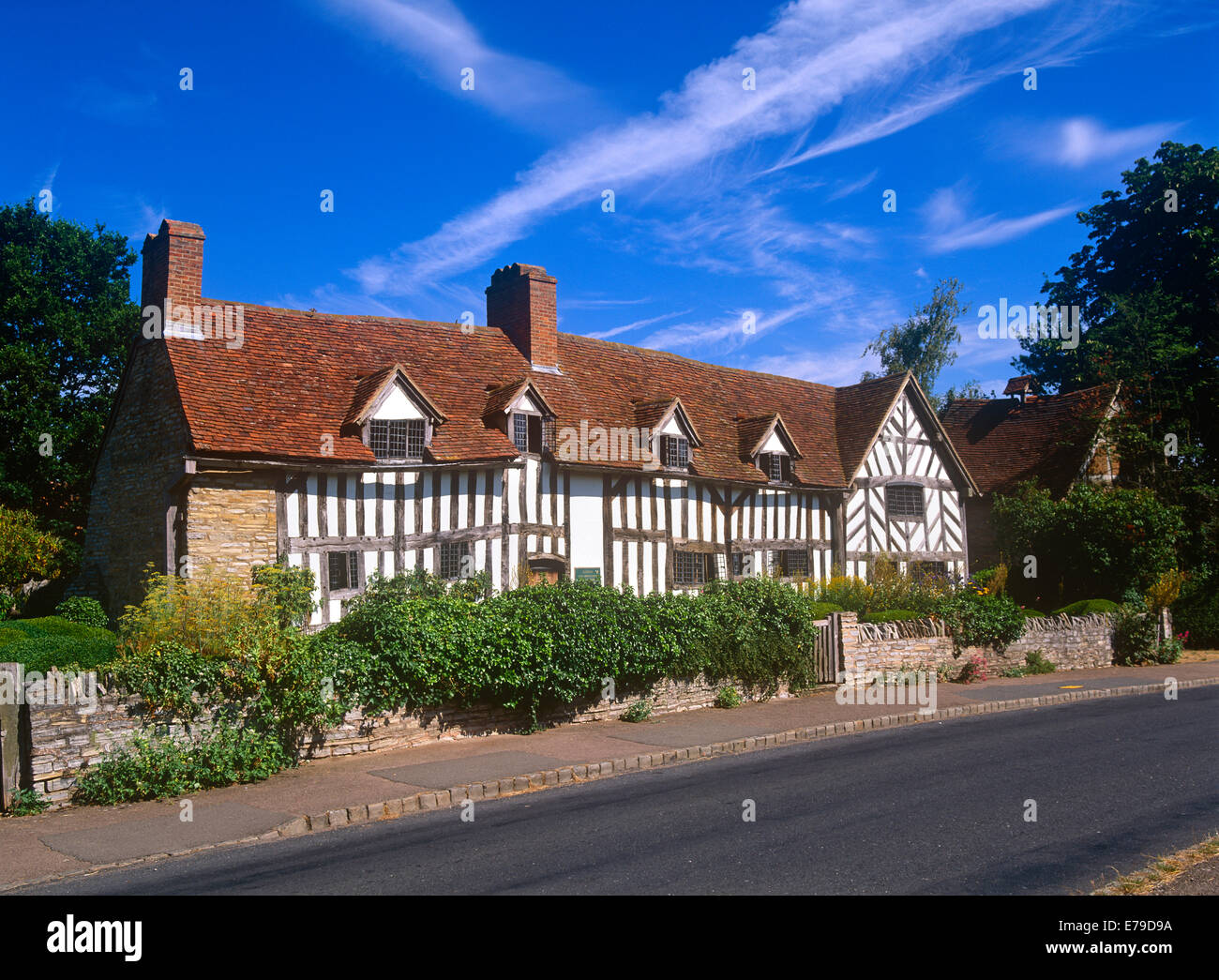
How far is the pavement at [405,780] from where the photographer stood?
7.75 meters

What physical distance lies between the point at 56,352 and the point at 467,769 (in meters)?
19.4

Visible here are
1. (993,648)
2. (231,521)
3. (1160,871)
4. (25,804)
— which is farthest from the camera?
(993,648)

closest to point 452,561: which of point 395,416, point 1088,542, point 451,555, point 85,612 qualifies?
point 451,555

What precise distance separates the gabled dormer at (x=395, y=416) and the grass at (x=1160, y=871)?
44.5 feet

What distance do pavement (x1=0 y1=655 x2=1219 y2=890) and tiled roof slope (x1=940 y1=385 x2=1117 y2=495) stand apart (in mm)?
16023

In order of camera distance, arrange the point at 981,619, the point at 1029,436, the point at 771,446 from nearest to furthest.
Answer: the point at 981,619
the point at 771,446
the point at 1029,436

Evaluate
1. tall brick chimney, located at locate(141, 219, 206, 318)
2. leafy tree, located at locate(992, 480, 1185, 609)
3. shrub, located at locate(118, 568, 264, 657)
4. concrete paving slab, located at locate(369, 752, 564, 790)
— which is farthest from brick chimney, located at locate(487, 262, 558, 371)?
leafy tree, located at locate(992, 480, 1185, 609)

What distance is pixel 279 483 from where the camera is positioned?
15812 mm

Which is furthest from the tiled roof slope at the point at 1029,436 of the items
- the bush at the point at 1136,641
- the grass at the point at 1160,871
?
the grass at the point at 1160,871

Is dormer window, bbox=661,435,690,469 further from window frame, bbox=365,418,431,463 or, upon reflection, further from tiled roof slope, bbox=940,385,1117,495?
tiled roof slope, bbox=940,385,1117,495

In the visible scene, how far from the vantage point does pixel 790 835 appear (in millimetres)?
7281

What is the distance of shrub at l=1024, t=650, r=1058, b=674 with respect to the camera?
20.0 m

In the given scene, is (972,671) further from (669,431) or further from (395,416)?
(395,416)
